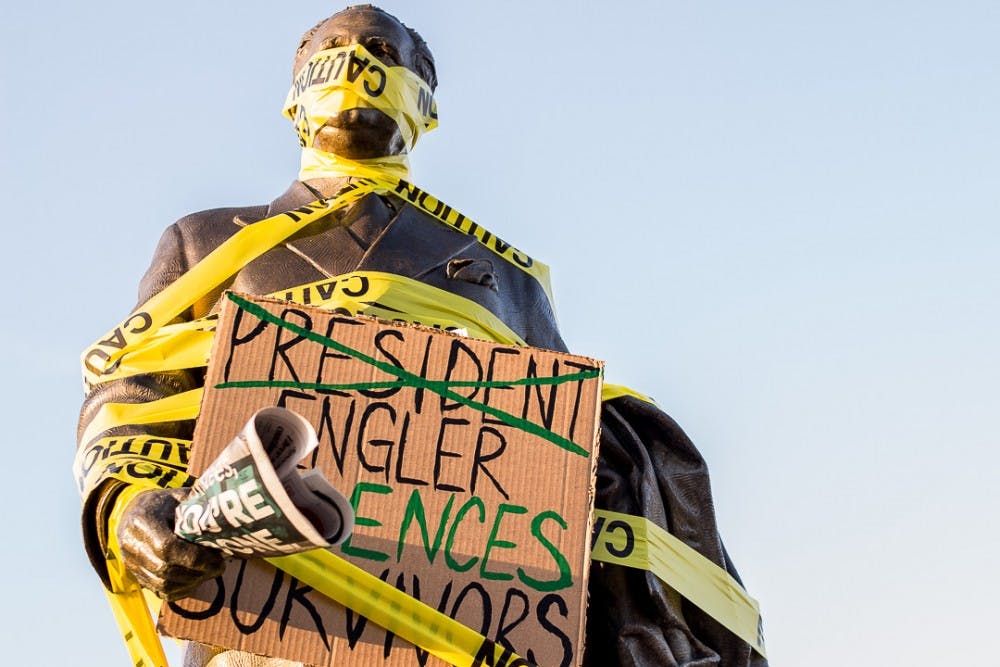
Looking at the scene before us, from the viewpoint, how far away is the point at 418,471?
496 cm

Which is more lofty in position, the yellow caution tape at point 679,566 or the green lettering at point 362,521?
the yellow caution tape at point 679,566

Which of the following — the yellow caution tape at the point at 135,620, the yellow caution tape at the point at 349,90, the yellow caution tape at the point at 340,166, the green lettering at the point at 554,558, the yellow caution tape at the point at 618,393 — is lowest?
the yellow caution tape at the point at 135,620

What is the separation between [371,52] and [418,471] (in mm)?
2656

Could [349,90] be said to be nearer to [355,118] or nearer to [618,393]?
[355,118]

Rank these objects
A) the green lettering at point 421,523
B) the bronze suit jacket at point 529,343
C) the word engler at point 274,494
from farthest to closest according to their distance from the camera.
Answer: the bronze suit jacket at point 529,343
the green lettering at point 421,523
the word engler at point 274,494

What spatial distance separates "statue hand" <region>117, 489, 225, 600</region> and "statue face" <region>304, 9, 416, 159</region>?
256 centimetres

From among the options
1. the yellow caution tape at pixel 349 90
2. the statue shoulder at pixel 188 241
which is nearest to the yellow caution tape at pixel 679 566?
the statue shoulder at pixel 188 241

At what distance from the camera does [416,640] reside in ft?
15.6

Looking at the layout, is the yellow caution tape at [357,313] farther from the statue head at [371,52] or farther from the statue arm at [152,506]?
the statue head at [371,52]

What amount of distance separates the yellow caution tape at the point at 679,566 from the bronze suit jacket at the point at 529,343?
1.8 inches

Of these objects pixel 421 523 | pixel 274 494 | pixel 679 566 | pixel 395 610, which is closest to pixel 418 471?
pixel 421 523

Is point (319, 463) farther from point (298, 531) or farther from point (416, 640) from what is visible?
point (298, 531)

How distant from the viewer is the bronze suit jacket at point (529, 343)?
5746 mm

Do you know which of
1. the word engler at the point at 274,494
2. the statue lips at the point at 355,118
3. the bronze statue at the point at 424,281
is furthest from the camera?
the statue lips at the point at 355,118
